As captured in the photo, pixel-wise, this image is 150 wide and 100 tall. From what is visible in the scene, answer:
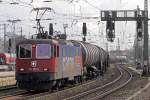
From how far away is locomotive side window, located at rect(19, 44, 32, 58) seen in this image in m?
28.1

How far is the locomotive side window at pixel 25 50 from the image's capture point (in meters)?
28.1

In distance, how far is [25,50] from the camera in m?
28.3

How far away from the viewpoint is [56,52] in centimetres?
2875

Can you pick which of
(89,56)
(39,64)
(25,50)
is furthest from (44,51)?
(89,56)

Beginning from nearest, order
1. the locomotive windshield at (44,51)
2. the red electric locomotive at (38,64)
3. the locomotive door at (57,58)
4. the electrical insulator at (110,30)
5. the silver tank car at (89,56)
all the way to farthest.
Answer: the red electric locomotive at (38,64) < the locomotive windshield at (44,51) < the locomotive door at (57,58) < the silver tank car at (89,56) < the electrical insulator at (110,30)

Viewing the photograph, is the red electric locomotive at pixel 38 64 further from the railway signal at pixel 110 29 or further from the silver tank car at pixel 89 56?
the railway signal at pixel 110 29

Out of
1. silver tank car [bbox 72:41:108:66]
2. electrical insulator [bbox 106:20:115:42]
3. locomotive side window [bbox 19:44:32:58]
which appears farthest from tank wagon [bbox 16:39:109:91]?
electrical insulator [bbox 106:20:115:42]

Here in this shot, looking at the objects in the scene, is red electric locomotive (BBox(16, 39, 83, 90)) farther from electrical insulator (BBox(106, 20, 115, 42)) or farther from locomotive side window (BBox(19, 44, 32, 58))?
electrical insulator (BBox(106, 20, 115, 42))

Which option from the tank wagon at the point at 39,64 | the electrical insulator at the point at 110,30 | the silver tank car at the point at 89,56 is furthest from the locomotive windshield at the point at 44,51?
the electrical insulator at the point at 110,30

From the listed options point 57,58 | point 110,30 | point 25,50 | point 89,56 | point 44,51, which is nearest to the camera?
point 44,51

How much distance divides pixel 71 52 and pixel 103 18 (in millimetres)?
23729

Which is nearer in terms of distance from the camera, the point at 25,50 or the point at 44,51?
the point at 44,51

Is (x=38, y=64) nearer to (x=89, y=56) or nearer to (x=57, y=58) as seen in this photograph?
(x=57, y=58)

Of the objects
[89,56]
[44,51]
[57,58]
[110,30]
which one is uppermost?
[110,30]
